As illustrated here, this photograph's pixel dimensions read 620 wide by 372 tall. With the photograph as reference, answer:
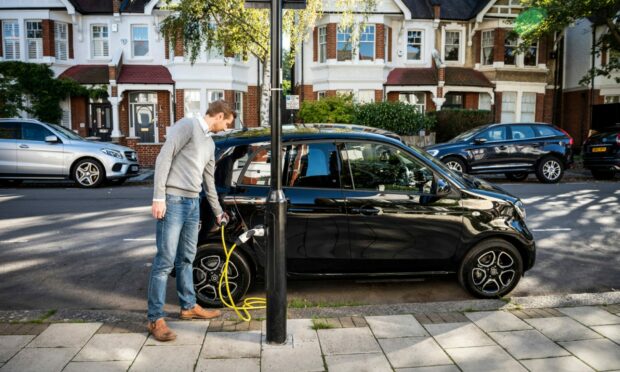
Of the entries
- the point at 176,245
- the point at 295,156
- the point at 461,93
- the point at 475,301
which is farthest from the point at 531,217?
the point at 461,93

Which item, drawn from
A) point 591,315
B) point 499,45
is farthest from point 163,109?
point 591,315

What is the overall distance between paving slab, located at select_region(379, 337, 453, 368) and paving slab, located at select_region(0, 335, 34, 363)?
2.83 metres

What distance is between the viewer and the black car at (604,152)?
54.0ft

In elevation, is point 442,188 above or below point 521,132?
below

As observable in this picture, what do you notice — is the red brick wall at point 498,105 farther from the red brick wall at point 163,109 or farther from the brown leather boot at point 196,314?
the brown leather boot at point 196,314

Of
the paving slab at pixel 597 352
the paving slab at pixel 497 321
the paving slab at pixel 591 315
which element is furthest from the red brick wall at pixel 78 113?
the paving slab at pixel 597 352

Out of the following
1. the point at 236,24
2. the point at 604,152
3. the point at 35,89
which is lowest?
the point at 604,152

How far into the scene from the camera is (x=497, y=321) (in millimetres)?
4676

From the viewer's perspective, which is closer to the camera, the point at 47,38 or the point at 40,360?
the point at 40,360

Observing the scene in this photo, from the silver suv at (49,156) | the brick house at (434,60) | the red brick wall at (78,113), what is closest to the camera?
the silver suv at (49,156)

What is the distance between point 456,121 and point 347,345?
767 inches

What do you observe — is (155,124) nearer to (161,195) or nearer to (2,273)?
(2,273)

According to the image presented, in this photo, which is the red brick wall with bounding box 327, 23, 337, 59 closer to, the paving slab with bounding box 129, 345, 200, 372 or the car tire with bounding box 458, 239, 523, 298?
the car tire with bounding box 458, 239, 523, 298

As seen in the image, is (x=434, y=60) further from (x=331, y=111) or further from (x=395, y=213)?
(x=395, y=213)
